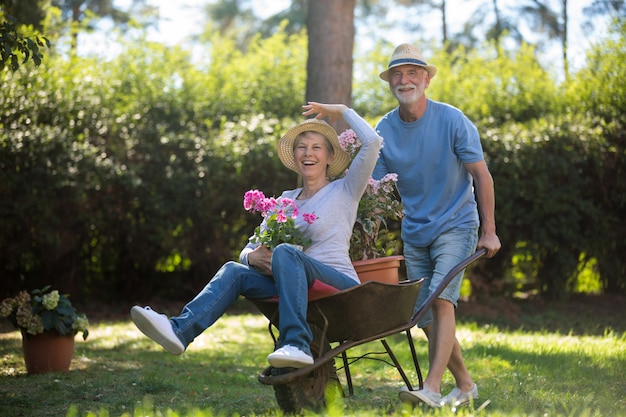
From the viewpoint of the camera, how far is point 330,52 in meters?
7.69

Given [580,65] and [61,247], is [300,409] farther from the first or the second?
[580,65]

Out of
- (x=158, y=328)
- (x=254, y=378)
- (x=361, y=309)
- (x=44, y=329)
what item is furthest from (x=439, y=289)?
(x=44, y=329)

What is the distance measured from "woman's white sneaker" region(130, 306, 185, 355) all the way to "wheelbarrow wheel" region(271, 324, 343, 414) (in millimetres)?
523

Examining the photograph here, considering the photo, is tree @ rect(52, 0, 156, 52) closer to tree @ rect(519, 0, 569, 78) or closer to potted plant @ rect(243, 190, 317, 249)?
tree @ rect(519, 0, 569, 78)

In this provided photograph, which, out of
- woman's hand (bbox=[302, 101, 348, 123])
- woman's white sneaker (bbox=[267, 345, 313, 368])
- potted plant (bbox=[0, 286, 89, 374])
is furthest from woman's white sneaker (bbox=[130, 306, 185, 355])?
potted plant (bbox=[0, 286, 89, 374])

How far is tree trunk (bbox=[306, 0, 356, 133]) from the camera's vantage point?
7664 millimetres

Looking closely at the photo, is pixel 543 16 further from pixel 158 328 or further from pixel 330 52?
pixel 158 328

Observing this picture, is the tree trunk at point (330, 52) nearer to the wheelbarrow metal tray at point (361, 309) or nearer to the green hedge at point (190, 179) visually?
the green hedge at point (190, 179)

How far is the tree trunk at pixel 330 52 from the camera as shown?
302 inches

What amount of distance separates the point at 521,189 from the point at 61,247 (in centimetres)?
512

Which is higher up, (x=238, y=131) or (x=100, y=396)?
(x=238, y=131)

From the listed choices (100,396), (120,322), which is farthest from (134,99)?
(100,396)

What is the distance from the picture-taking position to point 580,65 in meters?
10.3

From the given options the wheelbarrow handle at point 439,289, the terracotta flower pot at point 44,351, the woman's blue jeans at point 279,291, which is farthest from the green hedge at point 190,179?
the woman's blue jeans at point 279,291
